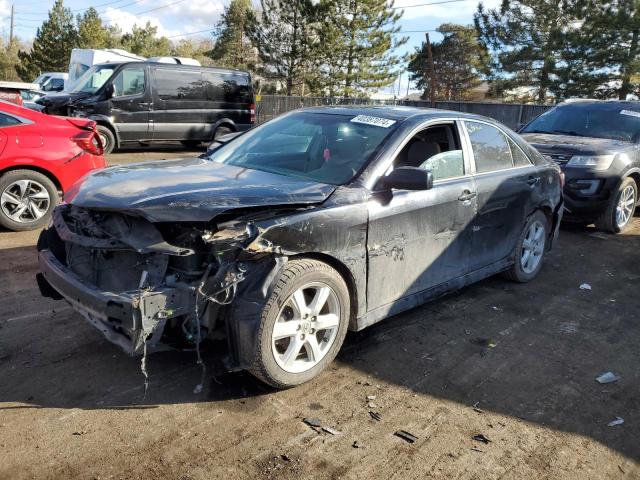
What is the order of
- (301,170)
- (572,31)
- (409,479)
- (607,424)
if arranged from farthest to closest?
1. (572,31)
2. (301,170)
3. (607,424)
4. (409,479)

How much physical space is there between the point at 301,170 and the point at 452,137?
55.3 inches

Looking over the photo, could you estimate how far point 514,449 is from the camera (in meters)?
2.97

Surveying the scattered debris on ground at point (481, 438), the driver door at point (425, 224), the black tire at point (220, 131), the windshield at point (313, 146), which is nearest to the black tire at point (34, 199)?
the windshield at point (313, 146)

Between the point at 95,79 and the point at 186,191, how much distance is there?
1191cm

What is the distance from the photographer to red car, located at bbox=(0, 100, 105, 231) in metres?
6.36

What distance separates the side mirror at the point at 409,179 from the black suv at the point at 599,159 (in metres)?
4.32

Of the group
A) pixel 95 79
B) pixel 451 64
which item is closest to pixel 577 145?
pixel 95 79

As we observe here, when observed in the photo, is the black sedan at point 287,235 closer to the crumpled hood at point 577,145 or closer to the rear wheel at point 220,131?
Answer: the crumpled hood at point 577,145

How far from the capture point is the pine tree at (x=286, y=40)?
3509 centimetres

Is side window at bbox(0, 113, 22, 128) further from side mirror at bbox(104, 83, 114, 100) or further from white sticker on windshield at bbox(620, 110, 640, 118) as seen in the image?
white sticker on windshield at bbox(620, 110, 640, 118)

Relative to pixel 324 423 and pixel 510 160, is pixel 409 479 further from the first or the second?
pixel 510 160

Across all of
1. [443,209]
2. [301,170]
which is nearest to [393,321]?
[443,209]

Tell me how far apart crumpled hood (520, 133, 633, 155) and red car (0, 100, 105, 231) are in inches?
250

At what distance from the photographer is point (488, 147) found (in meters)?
4.91
